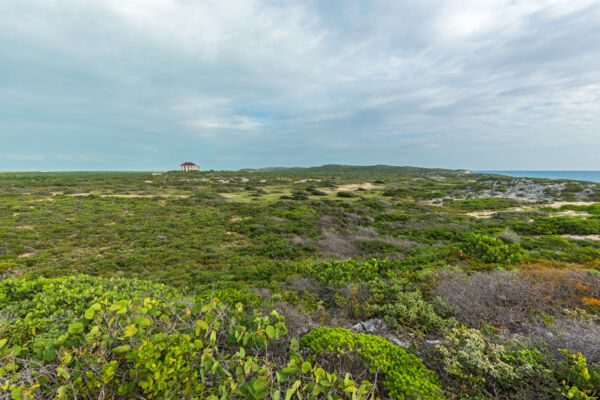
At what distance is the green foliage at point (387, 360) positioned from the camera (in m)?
2.51

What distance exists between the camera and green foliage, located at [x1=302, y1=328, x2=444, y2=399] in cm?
251

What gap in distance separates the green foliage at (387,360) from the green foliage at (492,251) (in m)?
5.88

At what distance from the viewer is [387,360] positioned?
2789 millimetres

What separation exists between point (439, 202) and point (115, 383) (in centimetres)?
2893

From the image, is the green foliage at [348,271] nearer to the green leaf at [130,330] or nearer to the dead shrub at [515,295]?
the dead shrub at [515,295]

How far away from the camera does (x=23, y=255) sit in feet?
31.5

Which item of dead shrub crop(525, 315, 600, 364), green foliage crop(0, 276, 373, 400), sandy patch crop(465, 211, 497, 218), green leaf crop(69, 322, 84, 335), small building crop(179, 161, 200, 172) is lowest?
sandy patch crop(465, 211, 497, 218)

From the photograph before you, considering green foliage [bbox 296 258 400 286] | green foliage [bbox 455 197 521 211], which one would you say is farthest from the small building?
green foliage [bbox 296 258 400 286]

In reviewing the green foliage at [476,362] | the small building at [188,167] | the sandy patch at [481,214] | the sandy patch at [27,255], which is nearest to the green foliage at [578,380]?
the green foliage at [476,362]

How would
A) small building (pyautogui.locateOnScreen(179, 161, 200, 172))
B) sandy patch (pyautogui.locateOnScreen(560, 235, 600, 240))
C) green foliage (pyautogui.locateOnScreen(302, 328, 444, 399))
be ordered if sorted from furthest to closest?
small building (pyautogui.locateOnScreen(179, 161, 200, 172)) → sandy patch (pyautogui.locateOnScreen(560, 235, 600, 240)) → green foliage (pyautogui.locateOnScreen(302, 328, 444, 399))

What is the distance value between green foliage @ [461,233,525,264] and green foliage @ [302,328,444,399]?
19.3ft

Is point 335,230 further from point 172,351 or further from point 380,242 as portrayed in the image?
point 172,351

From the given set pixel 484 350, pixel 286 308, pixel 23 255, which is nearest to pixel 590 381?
pixel 484 350

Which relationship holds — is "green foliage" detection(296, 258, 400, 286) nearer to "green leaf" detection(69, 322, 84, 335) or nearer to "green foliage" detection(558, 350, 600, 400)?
"green foliage" detection(558, 350, 600, 400)
